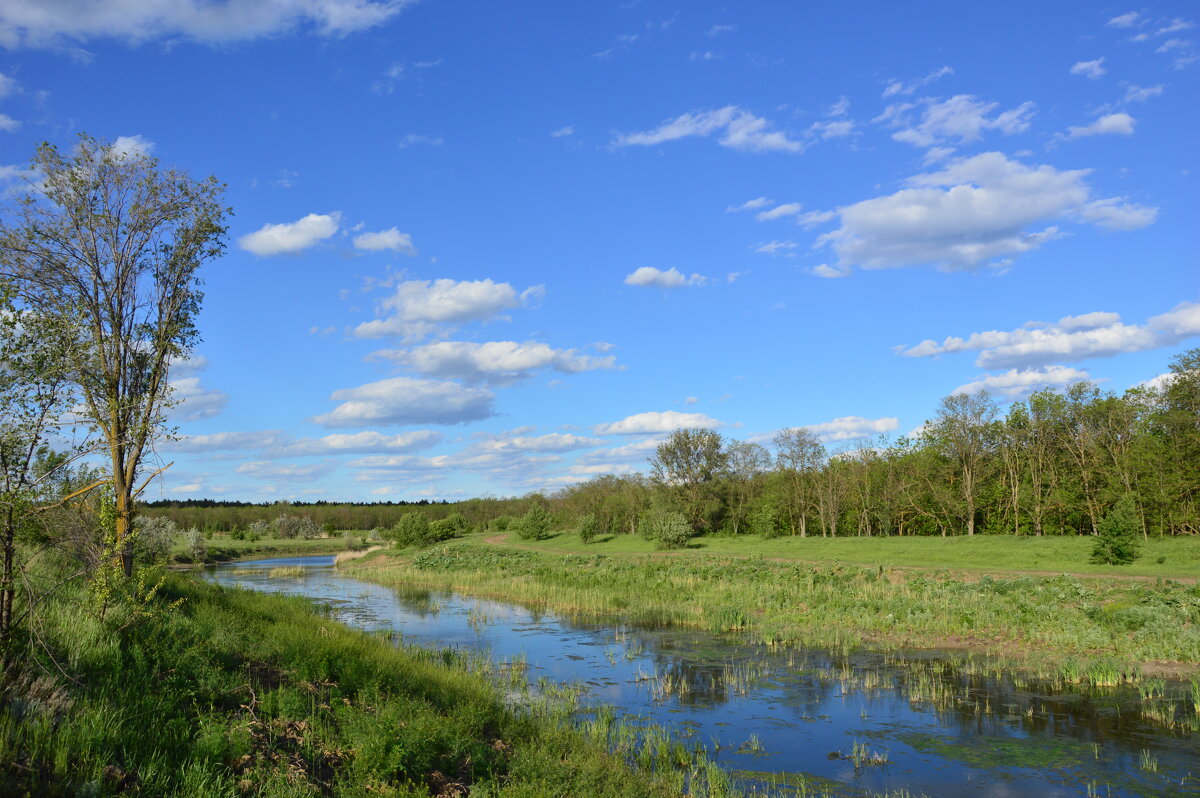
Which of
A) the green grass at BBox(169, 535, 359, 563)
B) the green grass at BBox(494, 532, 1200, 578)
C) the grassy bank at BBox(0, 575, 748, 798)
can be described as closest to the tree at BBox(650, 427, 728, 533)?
the green grass at BBox(494, 532, 1200, 578)

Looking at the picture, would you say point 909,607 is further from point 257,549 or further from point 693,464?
point 257,549

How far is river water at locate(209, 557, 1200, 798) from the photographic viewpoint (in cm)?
1103

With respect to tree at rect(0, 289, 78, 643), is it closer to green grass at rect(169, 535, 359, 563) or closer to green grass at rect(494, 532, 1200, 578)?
green grass at rect(494, 532, 1200, 578)

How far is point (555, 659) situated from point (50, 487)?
14852 mm

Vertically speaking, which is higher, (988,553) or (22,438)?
(22,438)

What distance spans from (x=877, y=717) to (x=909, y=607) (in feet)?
36.3

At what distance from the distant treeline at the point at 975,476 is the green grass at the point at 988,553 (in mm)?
6978

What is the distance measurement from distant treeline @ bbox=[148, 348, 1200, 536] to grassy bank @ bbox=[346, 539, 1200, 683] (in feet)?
72.1

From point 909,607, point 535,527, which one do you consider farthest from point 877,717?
point 535,527

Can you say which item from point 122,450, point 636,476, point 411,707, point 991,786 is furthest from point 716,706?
point 636,476

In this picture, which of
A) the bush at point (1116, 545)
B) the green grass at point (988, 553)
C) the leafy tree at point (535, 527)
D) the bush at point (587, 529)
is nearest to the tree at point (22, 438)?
the green grass at point (988, 553)

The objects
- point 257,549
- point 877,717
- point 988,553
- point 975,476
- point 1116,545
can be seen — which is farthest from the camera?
point 257,549

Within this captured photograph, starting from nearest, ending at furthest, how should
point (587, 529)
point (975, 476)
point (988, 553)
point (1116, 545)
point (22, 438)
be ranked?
point (22, 438) < point (1116, 545) < point (988, 553) < point (975, 476) < point (587, 529)

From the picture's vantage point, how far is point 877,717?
1423cm
